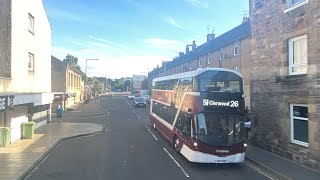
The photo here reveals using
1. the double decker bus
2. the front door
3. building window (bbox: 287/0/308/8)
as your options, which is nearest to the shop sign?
the front door

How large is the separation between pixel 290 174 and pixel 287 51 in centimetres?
577

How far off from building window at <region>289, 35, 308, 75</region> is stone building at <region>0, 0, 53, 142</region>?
1259 cm

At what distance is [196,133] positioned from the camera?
14438 millimetres

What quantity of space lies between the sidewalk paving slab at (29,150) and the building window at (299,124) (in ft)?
35.6

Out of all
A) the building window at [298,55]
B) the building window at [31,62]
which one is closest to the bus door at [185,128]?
the building window at [298,55]

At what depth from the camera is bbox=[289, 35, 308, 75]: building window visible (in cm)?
1504

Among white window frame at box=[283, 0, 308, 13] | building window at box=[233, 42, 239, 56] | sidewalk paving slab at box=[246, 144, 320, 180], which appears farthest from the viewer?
building window at box=[233, 42, 239, 56]

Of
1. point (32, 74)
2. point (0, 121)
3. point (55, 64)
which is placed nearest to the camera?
point (0, 121)

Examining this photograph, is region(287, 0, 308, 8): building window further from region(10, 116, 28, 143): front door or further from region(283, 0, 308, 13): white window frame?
region(10, 116, 28, 143): front door

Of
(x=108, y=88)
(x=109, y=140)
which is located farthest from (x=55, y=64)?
(x=108, y=88)

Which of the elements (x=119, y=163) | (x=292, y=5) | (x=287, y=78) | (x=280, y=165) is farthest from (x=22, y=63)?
(x=280, y=165)

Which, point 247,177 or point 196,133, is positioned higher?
point 196,133

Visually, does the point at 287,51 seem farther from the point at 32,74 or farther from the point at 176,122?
the point at 32,74

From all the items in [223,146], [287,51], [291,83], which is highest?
[287,51]
